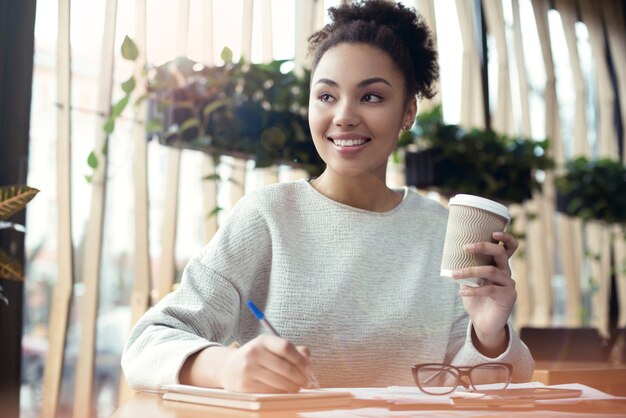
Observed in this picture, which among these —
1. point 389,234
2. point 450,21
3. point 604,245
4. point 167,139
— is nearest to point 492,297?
point 389,234

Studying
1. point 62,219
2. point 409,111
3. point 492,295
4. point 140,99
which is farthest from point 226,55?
point 492,295

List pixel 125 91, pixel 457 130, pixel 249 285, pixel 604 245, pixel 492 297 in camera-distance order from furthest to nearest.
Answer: pixel 604 245, pixel 457 130, pixel 125 91, pixel 249 285, pixel 492 297

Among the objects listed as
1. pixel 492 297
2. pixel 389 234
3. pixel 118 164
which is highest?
pixel 118 164

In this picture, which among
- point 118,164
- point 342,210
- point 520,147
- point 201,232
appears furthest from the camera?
point 520,147

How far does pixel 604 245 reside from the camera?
6.57m

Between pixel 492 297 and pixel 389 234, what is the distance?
1.14 feet

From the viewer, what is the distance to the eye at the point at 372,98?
5.16 feet

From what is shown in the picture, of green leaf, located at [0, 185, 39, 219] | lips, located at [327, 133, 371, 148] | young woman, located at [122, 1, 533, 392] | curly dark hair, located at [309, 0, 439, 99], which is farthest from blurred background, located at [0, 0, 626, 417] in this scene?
lips, located at [327, 133, 371, 148]

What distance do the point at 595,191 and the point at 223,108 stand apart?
3303 millimetres

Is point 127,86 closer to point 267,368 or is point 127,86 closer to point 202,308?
point 202,308

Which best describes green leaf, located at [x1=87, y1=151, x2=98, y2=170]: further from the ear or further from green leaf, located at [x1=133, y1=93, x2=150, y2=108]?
the ear

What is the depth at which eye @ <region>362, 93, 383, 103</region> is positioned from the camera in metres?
1.57

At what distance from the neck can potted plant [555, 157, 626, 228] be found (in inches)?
152

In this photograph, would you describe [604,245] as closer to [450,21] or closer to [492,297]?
[450,21]
